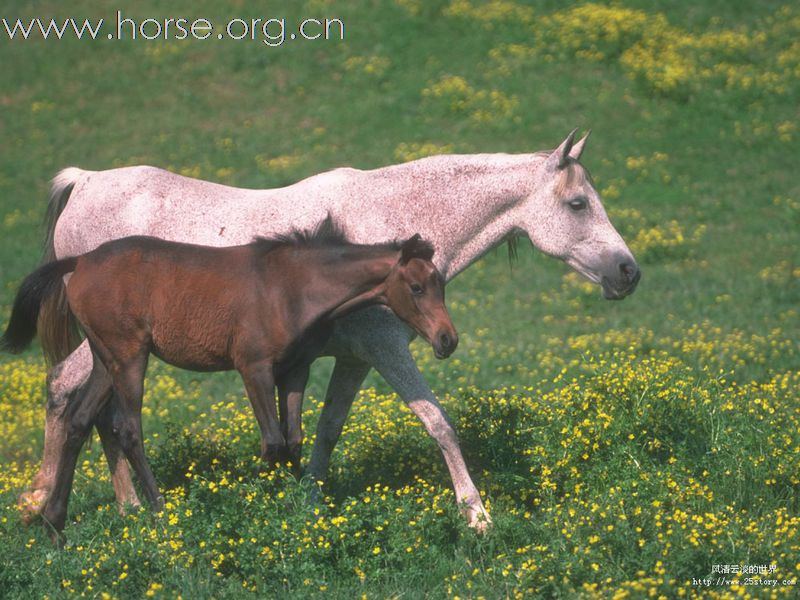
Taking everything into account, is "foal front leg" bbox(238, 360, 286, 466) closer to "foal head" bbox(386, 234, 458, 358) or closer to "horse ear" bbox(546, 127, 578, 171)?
"foal head" bbox(386, 234, 458, 358)

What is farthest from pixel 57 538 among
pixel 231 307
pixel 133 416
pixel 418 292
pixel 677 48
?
pixel 677 48

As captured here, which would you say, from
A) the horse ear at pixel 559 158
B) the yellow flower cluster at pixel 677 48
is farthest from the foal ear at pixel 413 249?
the yellow flower cluster at pixel 677 48

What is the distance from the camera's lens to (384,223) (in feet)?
25.9

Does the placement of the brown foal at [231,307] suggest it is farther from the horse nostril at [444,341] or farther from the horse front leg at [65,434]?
the horse front leg at [65,434]

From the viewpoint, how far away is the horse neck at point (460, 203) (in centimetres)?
790

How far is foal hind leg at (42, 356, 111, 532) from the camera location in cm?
761

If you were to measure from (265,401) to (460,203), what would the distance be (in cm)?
195

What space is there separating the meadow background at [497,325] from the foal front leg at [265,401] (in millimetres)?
197

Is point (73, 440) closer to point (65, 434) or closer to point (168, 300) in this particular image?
point (65, 434)

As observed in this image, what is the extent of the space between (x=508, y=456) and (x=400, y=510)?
64.8 inches

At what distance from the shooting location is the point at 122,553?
6.65m

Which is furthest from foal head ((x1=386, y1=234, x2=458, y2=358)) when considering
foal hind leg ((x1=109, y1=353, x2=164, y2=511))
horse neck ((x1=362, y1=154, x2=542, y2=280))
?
foal hind leg ((x1=109, y1=353, x2=164, y2=511))

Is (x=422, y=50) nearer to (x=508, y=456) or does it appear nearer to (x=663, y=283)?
(x=663, y=283)

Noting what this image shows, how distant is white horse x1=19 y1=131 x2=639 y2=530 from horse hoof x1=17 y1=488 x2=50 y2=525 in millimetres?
15
